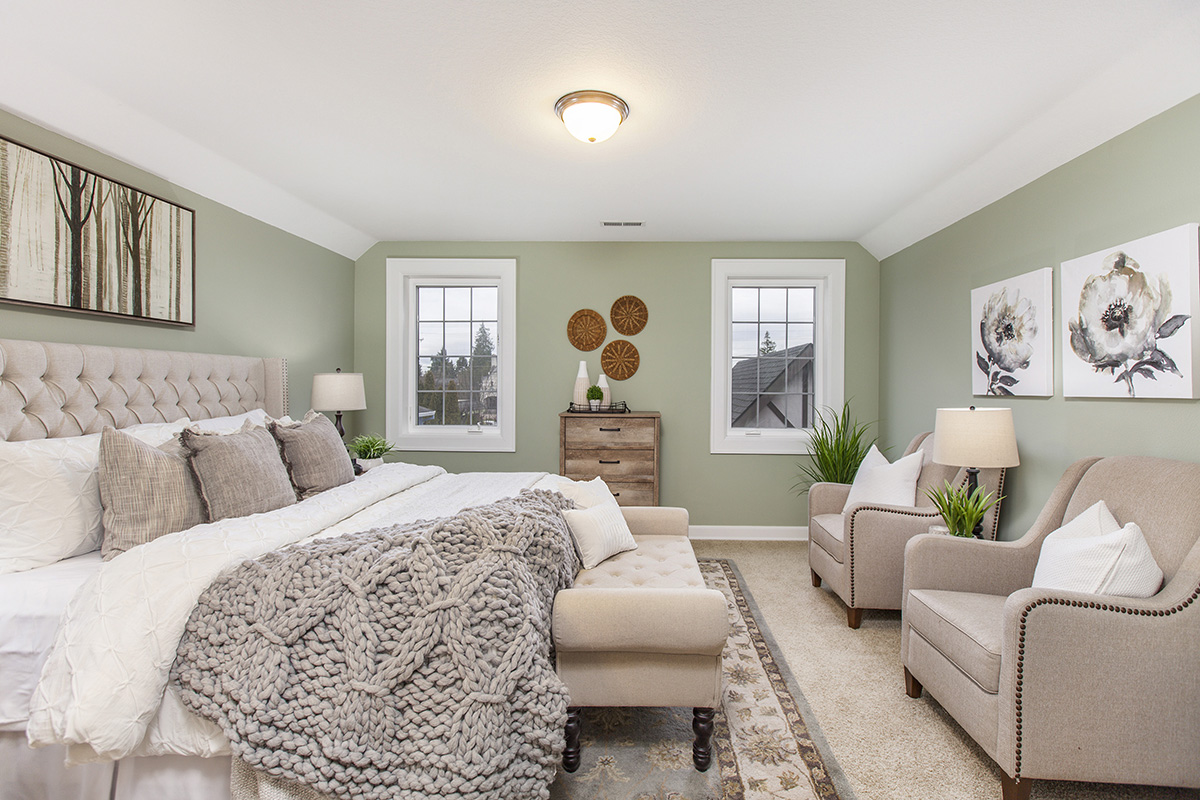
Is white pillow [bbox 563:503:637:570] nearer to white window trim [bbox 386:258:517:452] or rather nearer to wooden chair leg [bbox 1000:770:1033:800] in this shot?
wooden chair leg [bbox 1000:770:1033:800]

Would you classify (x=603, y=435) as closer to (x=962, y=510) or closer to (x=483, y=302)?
(x=483, y=302)

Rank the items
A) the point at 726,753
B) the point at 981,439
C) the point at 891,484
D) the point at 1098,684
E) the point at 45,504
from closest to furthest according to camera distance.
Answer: the point at 1098,684, the point at 45,504, the point at 726,753, the point at 981,439, the point at 891,484

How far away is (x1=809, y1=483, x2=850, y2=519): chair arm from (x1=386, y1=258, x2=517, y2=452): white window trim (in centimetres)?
235

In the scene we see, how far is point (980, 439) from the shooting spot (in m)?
2.59

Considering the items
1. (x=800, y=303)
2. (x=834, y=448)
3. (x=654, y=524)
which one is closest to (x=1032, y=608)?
(x=654, y=524)

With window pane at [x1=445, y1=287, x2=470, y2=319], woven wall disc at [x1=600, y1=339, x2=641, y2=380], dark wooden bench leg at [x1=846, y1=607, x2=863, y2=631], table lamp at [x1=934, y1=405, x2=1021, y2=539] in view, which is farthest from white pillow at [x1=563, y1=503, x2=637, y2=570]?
window pane at [x1=445, y1=287, x2=470, y2=319]

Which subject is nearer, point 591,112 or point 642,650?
point 642,650

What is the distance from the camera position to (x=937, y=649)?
2.04 metres

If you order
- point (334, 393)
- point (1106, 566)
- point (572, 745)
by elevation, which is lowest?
point (572, 745)

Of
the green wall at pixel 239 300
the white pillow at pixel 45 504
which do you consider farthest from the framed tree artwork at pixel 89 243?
the white pillow at pixel 45 504

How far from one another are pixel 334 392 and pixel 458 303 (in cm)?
147

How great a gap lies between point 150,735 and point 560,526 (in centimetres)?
127

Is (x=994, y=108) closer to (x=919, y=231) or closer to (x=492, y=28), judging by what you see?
(x=919, y=231)

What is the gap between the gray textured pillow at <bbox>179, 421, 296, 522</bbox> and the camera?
1.98m
